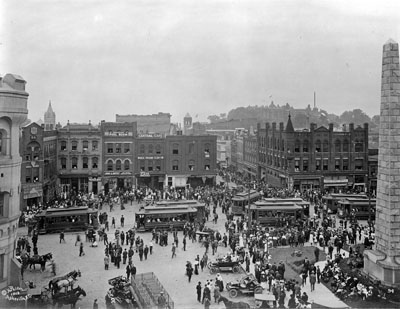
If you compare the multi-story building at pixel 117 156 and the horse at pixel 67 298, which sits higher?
the multi-story building at pixel 117 156

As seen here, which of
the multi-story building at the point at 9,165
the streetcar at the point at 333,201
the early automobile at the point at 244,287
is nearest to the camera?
the early automobile at the point at 244,287

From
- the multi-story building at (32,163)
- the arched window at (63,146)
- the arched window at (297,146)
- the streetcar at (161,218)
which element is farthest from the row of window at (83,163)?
the arched window at (297,146)

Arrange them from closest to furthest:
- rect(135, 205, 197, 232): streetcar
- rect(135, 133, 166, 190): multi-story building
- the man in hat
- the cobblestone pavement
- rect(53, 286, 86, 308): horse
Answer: the man in hat
rect(53, 286, 86, 308): horse
the cobblestone pavement
rect(135, 205, 197, 232): streetcar
rect(135, 133, 166, 190): multi-story building

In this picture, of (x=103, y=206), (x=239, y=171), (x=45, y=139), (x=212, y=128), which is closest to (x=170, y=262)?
(x=103, y=206)

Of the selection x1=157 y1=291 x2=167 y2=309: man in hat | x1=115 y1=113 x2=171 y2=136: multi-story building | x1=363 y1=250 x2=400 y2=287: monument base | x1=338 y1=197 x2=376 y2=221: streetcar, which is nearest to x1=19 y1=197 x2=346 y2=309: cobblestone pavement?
x1=157 y1=291 x2=167 y2=309: man in hat

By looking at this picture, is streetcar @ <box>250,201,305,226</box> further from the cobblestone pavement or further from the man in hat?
the man in hat

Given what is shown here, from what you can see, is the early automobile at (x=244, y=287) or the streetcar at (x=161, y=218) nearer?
the early automobile at (x=244, y=287)

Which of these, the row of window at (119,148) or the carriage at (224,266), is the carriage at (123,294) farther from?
the row of window at (119,148)
